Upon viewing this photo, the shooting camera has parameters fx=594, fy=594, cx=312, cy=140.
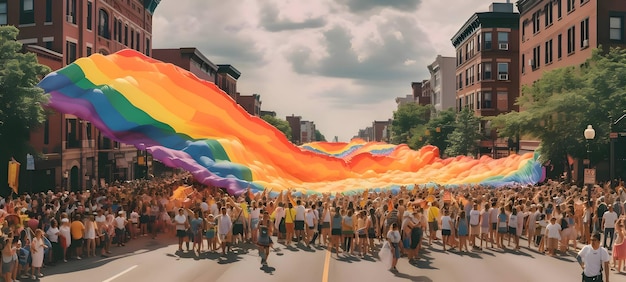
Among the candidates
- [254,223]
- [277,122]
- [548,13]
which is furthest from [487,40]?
[277,122]

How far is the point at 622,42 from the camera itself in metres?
38.4

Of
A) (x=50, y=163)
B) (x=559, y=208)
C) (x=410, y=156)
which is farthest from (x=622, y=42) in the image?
(x=50, y=163)

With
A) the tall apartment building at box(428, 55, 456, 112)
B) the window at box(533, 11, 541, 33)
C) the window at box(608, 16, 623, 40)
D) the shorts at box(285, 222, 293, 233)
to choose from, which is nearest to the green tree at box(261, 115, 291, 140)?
the tall apartment building at box(428, 55, 456, 112)

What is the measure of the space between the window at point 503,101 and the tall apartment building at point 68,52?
4060 cm

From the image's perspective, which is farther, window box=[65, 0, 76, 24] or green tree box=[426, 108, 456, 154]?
green tree box=[426, 108, 456, 154]

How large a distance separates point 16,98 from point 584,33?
116 feet

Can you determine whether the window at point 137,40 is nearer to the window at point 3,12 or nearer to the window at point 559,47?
the window at point 3,12

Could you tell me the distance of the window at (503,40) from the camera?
6750 cm

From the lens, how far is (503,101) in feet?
218

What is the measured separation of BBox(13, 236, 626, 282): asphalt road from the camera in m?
15.2

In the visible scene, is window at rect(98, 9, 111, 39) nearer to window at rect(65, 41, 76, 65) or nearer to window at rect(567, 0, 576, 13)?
window at rect(65, 41, 76, 65)

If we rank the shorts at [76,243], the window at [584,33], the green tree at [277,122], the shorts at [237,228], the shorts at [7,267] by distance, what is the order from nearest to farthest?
the shorts at [7,267]
the shorts at [76,243]
the shorts at [237,228]
the window at [584,33]
the green tree at [277,122]

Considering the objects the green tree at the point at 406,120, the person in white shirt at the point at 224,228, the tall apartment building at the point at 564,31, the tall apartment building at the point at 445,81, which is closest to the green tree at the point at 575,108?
the tall apartment building at the point at 564,31

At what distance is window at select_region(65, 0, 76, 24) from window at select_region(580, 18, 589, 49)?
116ft
